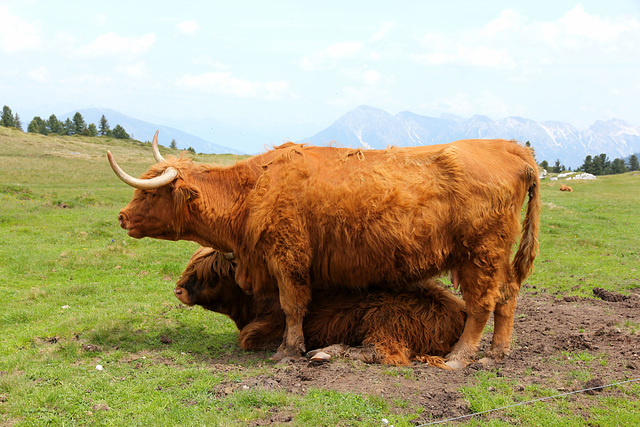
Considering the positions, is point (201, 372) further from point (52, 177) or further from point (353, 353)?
point (52, 177)

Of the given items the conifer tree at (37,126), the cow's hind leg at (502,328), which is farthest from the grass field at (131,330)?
the conifer tree at (37,126)

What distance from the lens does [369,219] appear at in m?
5.36

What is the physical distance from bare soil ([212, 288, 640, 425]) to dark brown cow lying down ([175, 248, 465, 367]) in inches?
11.8

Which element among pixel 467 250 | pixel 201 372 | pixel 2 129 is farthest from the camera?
pixel 2 129

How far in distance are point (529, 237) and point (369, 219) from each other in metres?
1.88

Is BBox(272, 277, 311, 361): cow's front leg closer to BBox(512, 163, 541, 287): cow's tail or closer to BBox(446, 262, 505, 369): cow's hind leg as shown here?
BBox(446, 262, 505, 369): cow's hind leg

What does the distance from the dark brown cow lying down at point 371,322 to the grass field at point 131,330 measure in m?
0.54

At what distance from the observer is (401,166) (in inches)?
221

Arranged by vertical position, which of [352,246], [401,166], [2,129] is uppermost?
[2,129]

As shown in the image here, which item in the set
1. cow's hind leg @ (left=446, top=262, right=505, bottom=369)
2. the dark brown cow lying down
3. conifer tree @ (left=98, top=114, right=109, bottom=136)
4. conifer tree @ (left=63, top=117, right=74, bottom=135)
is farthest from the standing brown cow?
conifer tree @ (left=98, top=114, right=109, bottom=136)

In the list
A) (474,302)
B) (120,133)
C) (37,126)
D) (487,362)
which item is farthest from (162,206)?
(37,126)

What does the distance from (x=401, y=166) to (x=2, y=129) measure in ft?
241

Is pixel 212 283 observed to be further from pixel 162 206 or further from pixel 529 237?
pixel 529 237

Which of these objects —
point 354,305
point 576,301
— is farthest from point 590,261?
point 354,305
